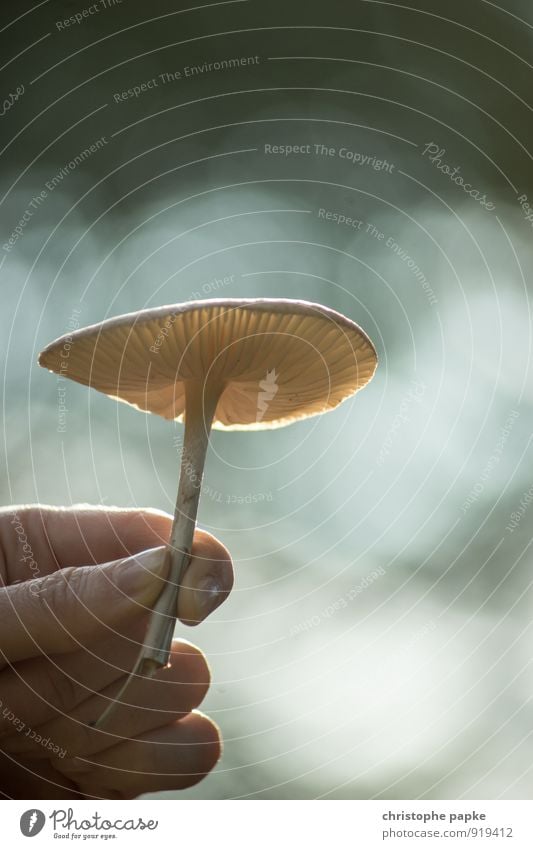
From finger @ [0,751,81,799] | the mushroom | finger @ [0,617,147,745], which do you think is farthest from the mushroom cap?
finger @ [0,751,81,799]

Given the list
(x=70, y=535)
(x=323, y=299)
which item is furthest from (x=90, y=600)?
(x=323, y=299)

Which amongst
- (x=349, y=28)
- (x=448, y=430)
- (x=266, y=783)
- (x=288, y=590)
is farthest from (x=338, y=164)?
(x=266, y=783)

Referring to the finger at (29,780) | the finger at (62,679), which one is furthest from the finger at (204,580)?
the finger at (29,780)

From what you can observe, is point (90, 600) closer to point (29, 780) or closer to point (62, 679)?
point (62, 679)

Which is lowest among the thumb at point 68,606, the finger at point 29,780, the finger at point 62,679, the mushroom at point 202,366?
the finger at point 29,780

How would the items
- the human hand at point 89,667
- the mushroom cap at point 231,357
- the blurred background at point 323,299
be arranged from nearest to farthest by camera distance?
the mushroom cap at point 231,357 < the human hand at point 89,667 < the blurred background at point 323,299

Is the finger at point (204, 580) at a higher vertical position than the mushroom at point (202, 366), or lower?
lower

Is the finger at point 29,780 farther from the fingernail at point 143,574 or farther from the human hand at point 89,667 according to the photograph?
the fingernail at point 143,574

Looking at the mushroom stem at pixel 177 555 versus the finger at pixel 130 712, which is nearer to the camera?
the mushroom stem at pixel 177 555

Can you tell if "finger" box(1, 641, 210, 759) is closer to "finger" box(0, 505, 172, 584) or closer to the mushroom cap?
"finger" box(0, 505, 172, 584)
